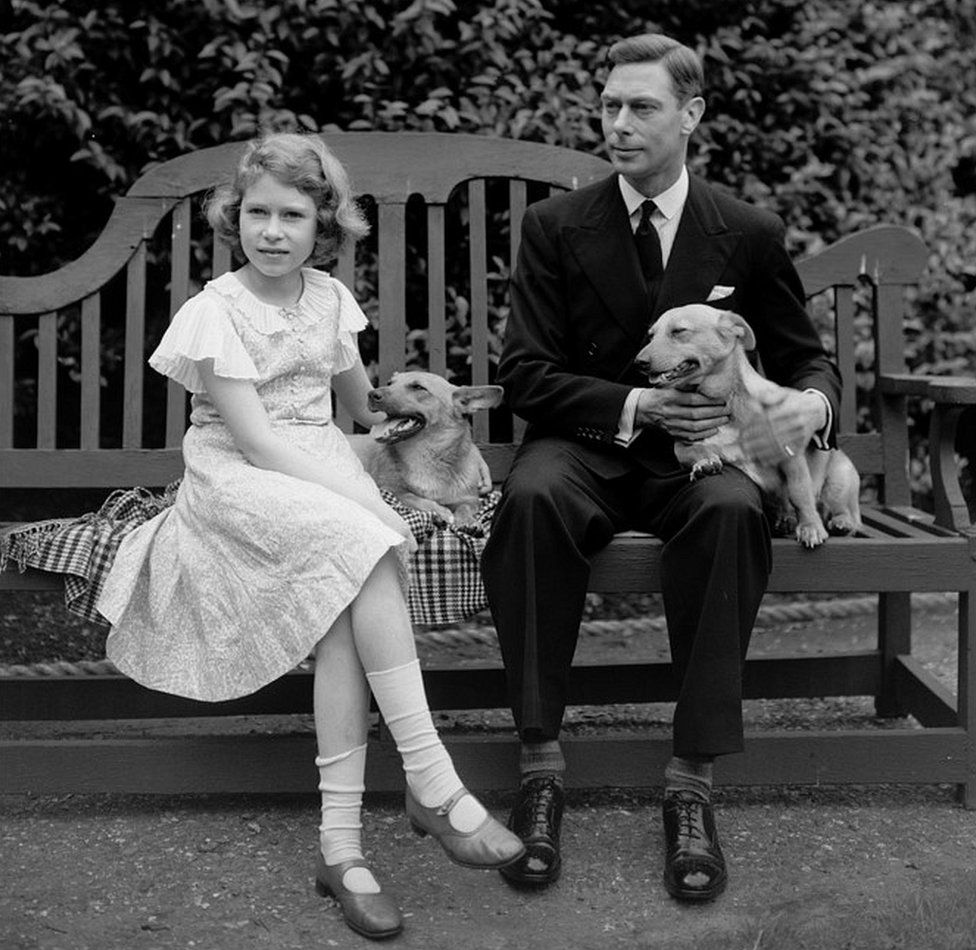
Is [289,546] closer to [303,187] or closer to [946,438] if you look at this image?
[303,187]

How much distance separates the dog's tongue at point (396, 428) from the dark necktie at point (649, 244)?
0.76 m

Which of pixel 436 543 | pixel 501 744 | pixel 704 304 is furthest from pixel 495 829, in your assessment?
pixel 704 304

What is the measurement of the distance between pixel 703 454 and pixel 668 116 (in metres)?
0.91

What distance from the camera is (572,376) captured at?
150 inches

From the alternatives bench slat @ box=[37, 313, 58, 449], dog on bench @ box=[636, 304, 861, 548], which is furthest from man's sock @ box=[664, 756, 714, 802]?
bench slat @ box=[37, 313, 58, 449]

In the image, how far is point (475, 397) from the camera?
405 cm

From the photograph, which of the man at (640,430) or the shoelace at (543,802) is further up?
the man at (640,430)

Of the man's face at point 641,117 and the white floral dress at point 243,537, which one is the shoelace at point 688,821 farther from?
the man's face at point 641,117

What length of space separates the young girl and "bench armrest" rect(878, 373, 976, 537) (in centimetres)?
152

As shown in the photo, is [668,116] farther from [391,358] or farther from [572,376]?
[391,358]

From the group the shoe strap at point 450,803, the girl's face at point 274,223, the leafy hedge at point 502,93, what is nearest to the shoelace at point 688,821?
the shoe strap at point 450,803

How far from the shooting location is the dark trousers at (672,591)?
3.35 metres

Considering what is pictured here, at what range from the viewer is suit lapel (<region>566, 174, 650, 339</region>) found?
153 inches

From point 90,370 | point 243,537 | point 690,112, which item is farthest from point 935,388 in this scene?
point 90,370
